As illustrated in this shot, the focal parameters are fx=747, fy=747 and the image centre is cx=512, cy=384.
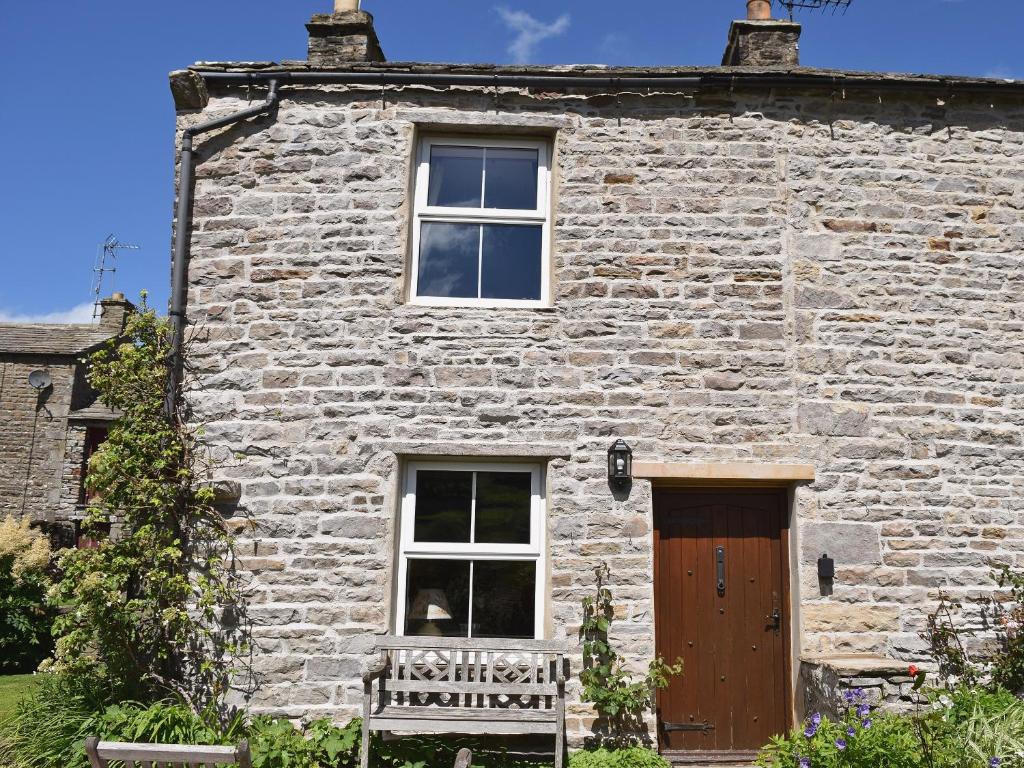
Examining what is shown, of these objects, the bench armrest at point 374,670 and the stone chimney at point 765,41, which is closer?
the bench armrest at point 374,670

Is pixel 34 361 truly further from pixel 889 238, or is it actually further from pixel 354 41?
pixel 889 238

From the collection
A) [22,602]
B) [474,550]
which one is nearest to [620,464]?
[474,550]

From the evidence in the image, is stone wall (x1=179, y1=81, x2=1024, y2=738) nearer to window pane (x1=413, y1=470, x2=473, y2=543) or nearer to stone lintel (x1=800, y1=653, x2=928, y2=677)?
stone lintel (x1=800, y1=653, x2=928, y2=677)

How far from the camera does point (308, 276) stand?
6312mm

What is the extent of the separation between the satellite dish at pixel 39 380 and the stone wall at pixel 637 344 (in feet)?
41.6

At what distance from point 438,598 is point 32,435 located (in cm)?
1444

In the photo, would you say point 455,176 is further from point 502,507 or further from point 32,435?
point 32,435

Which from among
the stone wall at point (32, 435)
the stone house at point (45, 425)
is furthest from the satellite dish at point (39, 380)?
the stone wall at point (32, 435)

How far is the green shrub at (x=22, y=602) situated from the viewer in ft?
34.8

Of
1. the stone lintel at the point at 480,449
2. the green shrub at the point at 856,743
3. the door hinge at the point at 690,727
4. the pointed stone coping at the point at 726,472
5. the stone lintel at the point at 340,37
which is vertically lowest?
the door hinge at the point at 690,727

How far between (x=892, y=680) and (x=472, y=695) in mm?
2998

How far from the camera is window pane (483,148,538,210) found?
659 centimetres

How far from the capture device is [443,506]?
6.12 meters

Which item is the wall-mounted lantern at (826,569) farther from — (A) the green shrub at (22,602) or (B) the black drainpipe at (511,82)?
(A) the green shrub at (22,602)
